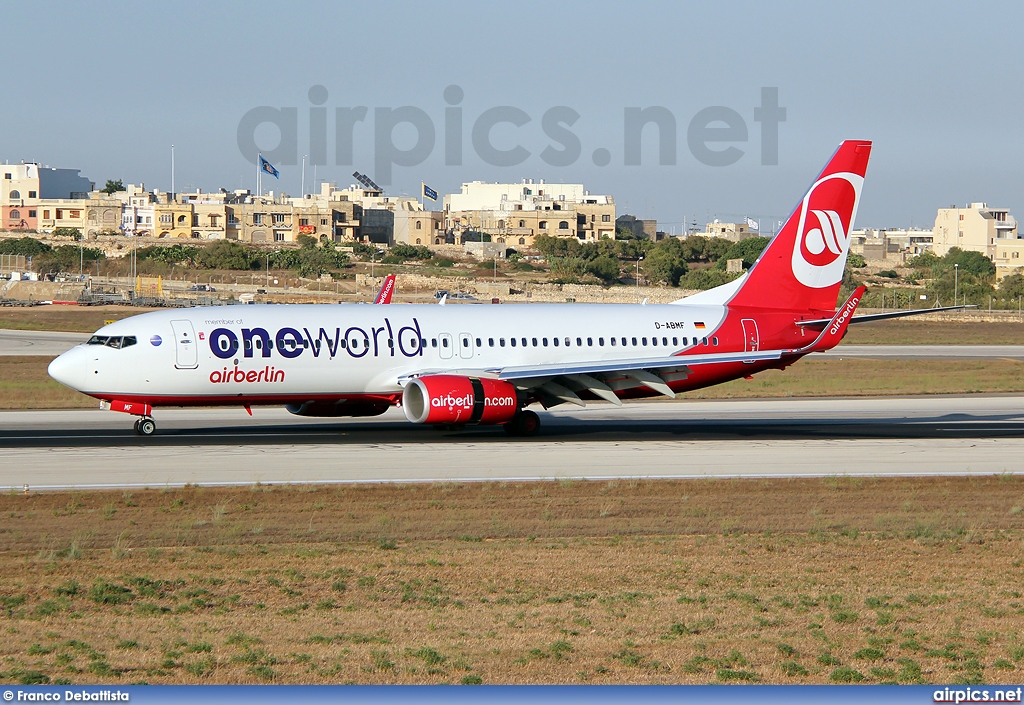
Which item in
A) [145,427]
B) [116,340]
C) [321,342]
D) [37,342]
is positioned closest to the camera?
[116,340]

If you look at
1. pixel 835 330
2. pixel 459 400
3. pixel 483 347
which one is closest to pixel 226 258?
pixel 483 347

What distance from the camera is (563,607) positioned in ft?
55.2

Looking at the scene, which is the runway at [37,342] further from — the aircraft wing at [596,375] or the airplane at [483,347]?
the aircraft wing at [596,375]

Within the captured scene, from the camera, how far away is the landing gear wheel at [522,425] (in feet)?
124

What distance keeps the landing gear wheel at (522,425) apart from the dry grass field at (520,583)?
32.8ft

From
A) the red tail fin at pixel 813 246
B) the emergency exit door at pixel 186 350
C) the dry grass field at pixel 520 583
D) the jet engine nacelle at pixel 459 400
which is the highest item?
the red tail fin at pixel 813 246

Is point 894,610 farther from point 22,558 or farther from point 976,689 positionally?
point 22,558

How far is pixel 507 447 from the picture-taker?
34938mm

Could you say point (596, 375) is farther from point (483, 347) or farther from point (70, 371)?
point (70, 371)

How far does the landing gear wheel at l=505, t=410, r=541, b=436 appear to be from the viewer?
37906mm

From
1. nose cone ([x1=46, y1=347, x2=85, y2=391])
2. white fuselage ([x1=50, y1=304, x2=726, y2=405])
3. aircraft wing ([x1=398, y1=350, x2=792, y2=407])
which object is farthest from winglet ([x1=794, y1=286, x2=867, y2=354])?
nose cone ([x1=46, y1=347, x2=85, y2=391])

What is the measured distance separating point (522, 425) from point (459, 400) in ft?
11.6

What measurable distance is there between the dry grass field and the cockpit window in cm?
1022

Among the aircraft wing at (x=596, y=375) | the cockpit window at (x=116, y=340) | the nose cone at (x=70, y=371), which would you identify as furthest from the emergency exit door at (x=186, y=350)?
the aircraft wing at (x=596, y=375)
